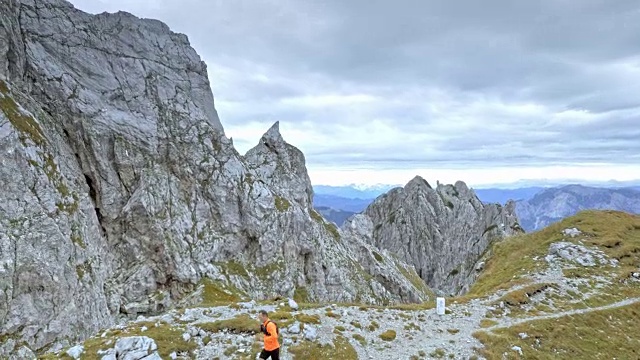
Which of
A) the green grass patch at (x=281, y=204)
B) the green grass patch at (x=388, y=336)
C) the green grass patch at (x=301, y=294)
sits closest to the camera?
the green grass patch at (x=388, y=336)

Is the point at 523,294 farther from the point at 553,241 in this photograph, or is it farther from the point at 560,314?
the point at 553,241

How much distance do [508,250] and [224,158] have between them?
305ft

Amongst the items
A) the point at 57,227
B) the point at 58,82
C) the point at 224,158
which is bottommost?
the point at 57,227

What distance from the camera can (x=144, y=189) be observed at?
109125 mm

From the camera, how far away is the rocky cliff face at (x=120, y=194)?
74.6 meters

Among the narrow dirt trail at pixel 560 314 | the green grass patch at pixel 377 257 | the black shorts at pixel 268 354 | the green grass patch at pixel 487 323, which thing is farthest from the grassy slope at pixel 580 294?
the green grass patch at pixel 377 257

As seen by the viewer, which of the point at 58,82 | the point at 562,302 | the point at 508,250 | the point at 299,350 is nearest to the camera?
the point at 299,350

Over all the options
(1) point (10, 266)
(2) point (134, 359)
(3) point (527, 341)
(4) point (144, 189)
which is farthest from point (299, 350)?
(4) point (144, 189)

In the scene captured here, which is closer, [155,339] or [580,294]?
[155,339]

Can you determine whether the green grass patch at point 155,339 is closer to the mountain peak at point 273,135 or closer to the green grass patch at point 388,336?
the green grass patch at point 388,336

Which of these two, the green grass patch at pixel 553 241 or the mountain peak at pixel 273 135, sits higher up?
the mountain peak at pixel 273 135

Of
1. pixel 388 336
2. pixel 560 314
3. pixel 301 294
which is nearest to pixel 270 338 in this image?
pixel 388 336

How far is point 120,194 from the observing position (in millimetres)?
108000

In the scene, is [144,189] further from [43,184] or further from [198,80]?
[198,80]
